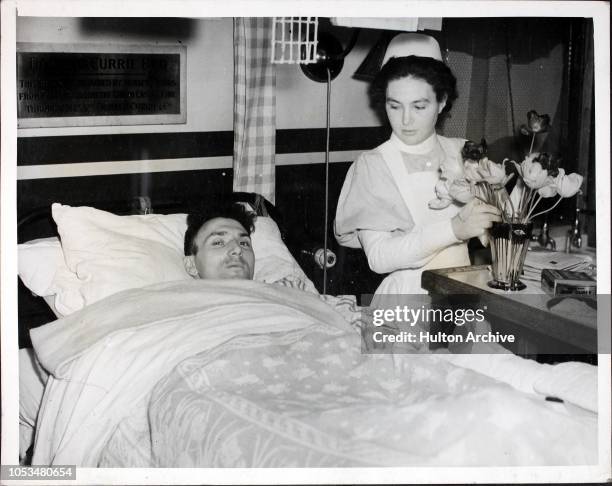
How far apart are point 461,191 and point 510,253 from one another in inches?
8.0

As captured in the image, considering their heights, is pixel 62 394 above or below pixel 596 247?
below

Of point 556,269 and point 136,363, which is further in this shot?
point 556,269

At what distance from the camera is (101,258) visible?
1.72 m

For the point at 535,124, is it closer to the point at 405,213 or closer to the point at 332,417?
the point at 405,213

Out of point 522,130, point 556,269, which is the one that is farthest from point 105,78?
point 556,269

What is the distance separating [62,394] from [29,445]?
0.23 metres

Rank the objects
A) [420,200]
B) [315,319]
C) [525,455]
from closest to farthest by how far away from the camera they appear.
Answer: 1. [525,455]
2. [315,319]
3. [420,200]

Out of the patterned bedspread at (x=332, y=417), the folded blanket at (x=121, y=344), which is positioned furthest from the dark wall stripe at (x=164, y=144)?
the patterned bedspread at (x=332, y=417)

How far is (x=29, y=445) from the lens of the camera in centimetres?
171

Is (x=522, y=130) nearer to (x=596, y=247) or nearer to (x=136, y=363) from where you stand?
(x=596, y=247)

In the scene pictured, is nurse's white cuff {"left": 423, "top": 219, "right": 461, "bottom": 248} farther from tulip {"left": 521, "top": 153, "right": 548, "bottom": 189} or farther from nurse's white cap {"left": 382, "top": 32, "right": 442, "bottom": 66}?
nurse's white cap {"left": 382, "top": 32, "right": 442, "bottom": 66}

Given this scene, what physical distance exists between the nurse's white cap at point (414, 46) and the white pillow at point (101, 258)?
671 millimetres

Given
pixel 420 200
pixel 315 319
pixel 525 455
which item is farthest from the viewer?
pixel 420 200

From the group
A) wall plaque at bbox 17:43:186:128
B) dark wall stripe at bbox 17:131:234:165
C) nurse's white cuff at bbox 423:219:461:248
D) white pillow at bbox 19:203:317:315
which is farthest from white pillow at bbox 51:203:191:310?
nurse's white cuff at bbox 423:219:461:248
